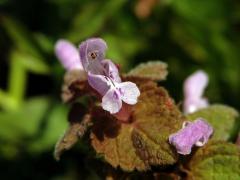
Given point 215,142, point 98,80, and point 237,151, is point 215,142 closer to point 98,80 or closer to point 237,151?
point 237,151

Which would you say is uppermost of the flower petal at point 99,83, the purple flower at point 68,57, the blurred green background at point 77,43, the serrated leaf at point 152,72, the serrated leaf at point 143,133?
the blurred green background at point 77,43

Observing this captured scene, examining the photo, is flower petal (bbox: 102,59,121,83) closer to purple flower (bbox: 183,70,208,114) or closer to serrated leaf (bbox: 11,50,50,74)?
purple flower (bbox: 183,70,208,114)

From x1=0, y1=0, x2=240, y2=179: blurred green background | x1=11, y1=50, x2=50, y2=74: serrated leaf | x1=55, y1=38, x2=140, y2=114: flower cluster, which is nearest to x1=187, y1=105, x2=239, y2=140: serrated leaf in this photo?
x1=55, y1=38, x2=140, y2=114: flower cluster

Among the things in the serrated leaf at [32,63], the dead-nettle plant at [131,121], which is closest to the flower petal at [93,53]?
the dead-nettle plant at [131,121]

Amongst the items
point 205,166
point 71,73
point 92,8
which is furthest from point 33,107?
point 205,166

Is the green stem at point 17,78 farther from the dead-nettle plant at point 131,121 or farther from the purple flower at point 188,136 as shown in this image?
the purple flower at point 188,136

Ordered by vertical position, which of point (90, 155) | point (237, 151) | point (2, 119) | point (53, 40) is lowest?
point (237, 151)
